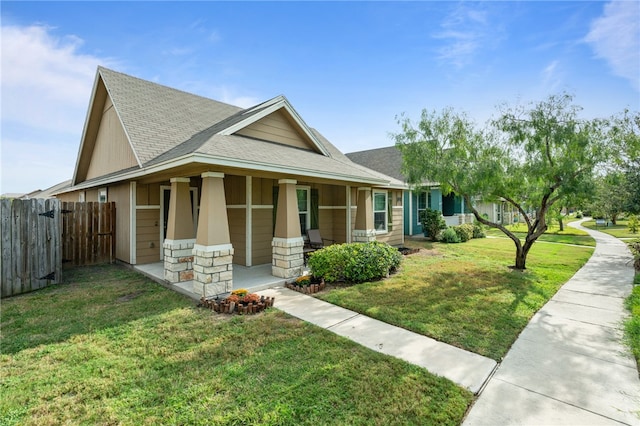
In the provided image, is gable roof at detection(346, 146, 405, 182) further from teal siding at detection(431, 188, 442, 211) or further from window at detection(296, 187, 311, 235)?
window at detection(296, 187, 311, 235)

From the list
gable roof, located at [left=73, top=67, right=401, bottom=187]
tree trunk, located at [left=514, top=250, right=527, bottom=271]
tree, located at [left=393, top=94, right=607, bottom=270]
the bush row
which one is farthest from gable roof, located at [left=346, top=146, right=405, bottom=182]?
tree trunk, located at [left=514, top=250, right=527, bottom=271]

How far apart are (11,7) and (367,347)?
10.1 meters

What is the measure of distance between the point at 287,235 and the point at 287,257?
0.55 m

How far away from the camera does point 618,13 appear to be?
22.4ft

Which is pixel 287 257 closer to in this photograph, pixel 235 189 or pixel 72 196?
pixel 235 189

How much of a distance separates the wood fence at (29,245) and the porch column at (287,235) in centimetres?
533

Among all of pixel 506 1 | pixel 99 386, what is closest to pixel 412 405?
pixel 99 386

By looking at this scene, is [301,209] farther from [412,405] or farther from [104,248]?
[412,405]

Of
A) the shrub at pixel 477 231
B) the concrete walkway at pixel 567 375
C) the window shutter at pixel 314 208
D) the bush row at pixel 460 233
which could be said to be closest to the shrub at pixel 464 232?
the bush row at pixel 460 233

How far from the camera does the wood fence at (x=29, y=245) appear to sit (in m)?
6.32

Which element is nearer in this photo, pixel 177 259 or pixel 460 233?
pixel 177 259

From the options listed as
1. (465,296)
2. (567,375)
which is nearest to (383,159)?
(465,296)

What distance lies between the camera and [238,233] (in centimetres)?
903

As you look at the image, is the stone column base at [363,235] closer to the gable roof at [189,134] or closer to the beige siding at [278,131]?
the gable roof at [189,134]
